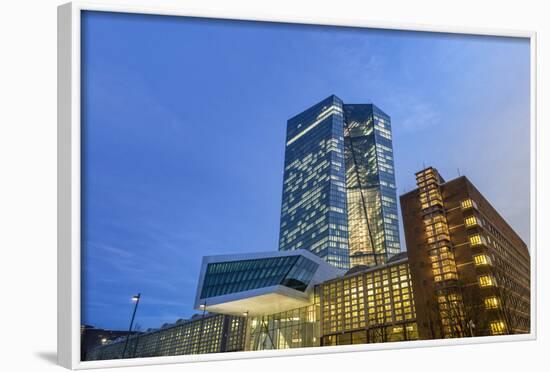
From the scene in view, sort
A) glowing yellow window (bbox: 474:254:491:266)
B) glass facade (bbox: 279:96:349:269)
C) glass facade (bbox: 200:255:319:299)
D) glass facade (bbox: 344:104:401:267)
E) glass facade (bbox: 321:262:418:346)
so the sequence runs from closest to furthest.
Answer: glass facade (bbox: 200:255:319:299)
glass facade (bbox: 321:262:418:346)
glowing yellow window (bbox: 474:254:491:266)
glass facade (bbox: 279:96:349:269)
glass facade (bbox: 344:104:401:267)

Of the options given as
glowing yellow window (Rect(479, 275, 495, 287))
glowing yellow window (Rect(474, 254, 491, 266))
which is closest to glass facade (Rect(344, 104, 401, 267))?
glowing yellow window (Rect(474, 254, 491, 266))

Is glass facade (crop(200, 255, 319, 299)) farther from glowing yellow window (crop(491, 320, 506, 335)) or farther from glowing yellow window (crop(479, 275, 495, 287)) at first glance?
glowing yellow window (crop(491, 320, 506, 335))

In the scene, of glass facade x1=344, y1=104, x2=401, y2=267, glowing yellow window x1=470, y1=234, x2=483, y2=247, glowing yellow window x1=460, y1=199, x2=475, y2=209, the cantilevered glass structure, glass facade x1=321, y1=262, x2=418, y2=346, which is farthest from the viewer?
glass facade x1=344, y1=104, x2=401, y2=267

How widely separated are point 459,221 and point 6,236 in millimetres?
34809

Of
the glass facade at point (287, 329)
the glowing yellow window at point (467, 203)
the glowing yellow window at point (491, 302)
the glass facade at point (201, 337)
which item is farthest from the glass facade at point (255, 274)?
the glowing yellow window at point (467, 203)

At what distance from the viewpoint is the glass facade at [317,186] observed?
285 feet

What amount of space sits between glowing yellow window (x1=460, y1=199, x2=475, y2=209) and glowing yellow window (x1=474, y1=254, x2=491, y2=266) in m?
3.66

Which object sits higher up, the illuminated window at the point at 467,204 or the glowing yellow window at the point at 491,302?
the illuminated window at the point at 467,204

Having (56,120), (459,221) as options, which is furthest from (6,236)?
(459,221)

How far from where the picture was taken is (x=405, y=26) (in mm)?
11648

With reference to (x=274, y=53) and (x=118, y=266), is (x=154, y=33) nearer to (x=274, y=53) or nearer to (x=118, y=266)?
(x=118, y=266)

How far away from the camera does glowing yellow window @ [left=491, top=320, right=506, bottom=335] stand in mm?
35775

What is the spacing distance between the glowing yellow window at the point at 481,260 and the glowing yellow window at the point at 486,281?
0.99 m

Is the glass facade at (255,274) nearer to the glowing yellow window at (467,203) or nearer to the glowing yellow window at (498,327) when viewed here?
the glowing yellow window at (467,203)
